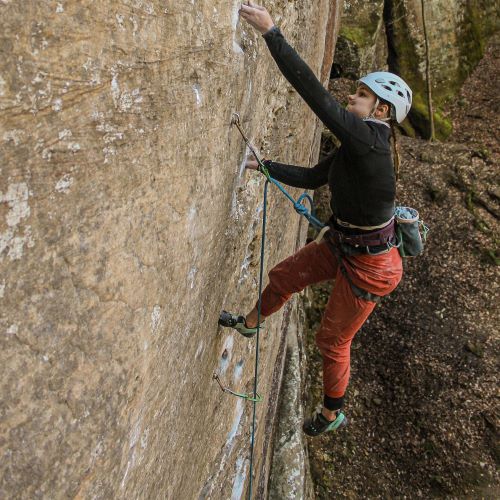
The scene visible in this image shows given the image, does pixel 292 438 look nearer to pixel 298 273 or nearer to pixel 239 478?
pixel 239 478

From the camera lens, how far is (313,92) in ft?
9.42

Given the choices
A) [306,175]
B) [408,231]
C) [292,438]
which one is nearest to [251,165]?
[306,175]

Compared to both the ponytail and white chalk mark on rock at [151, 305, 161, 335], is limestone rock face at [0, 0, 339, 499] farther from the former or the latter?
the ponytail

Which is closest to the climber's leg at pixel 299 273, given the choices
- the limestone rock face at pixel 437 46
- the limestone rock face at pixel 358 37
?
the limestone rock face at pixel 358 37

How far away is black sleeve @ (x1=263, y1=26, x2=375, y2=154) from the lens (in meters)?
2.79

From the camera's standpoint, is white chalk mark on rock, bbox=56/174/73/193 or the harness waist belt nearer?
white chalk mark on rock, bbox=56/174/73/193

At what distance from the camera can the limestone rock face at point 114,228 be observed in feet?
4.97

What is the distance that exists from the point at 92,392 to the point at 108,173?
0.80 m

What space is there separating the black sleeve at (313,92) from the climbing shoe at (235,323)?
59.0 inches

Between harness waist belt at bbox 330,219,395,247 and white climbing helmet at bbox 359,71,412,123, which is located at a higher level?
white climbing helmet at bbox 359,71,412,123

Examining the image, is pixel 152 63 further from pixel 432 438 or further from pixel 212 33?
pixel 432 438

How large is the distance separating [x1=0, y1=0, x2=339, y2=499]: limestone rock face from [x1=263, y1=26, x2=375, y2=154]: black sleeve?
267mm

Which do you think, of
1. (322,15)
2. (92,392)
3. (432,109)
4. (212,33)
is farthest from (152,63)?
(432,109)

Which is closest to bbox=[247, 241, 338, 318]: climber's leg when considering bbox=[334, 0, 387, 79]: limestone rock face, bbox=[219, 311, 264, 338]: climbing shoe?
bbox=[219, 311, 264, 338]: climbing shoe
